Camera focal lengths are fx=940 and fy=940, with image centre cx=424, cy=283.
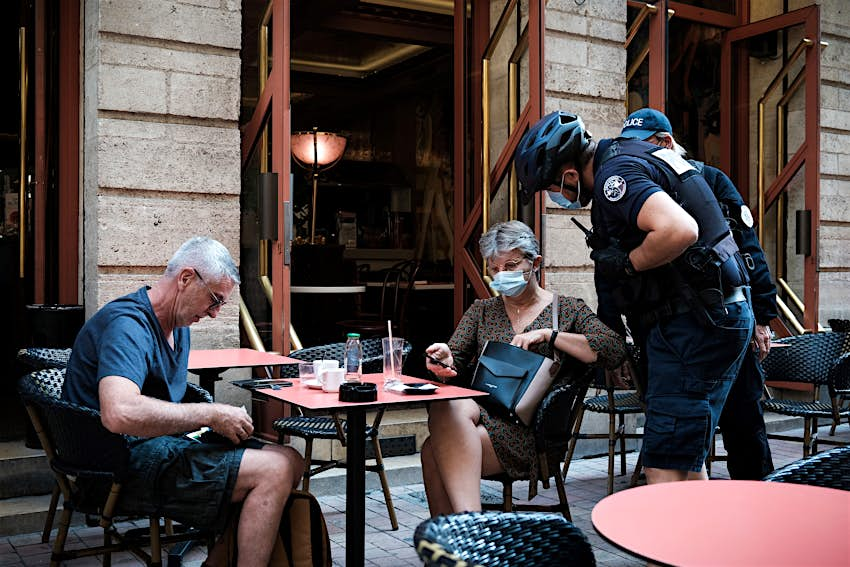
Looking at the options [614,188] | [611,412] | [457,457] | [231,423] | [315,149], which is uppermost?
[315,149]

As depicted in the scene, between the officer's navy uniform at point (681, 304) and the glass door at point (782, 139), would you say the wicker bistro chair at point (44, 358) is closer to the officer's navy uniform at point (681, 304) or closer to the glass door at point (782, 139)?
the officer's navy uniform at point (681, 304)

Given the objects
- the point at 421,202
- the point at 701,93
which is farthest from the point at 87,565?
the point at 421,202

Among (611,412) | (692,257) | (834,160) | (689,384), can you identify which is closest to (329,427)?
(611,412)

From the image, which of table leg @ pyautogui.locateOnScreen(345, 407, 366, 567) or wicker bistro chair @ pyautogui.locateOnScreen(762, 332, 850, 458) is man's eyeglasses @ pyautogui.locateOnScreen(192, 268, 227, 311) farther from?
wicker bistro chair @ pyautogui.locateOnScreen(762, 332, 850, 458)

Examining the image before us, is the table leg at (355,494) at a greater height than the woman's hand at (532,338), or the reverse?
the woman's hand at (532,338)

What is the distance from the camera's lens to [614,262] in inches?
120

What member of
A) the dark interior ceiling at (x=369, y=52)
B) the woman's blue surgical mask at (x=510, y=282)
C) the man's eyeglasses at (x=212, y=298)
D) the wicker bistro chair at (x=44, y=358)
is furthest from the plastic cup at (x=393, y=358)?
the dark interior ceiling at (x=369, y=52)

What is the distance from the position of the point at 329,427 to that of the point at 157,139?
1819mm

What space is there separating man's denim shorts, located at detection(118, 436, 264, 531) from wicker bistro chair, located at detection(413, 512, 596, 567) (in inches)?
49.1

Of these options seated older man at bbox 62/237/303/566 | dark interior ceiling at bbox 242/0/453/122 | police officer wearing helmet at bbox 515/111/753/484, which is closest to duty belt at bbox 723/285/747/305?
police officer wearing helmet at bbox 515/111/753/484

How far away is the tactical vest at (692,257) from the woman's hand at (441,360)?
0.94m

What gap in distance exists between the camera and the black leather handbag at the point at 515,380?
3.58 metres

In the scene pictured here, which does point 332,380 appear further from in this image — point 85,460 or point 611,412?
point 611,412

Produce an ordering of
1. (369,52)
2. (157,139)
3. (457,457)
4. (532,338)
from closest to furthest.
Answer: (457,457)
(532,338)
(157,139)
(369,52)
